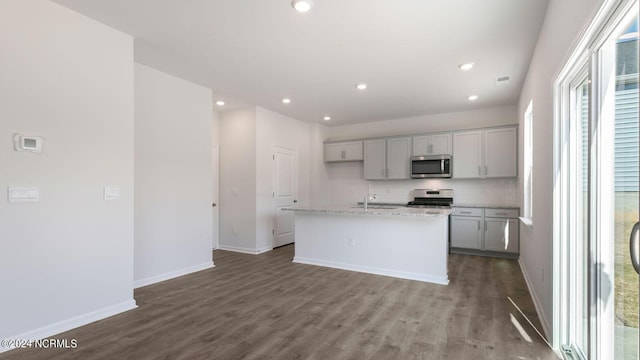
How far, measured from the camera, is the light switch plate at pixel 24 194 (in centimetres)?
Answer: 236

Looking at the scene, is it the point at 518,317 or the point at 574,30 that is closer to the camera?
the point at 574,30

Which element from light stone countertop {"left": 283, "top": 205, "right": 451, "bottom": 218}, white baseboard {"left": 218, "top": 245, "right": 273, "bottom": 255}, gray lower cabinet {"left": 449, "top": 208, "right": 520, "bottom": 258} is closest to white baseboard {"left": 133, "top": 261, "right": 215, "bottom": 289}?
white baseboard {"left": 218, "top": 245, "right": 273, "bottom": 255}

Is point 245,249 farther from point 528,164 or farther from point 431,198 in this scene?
point 528,164

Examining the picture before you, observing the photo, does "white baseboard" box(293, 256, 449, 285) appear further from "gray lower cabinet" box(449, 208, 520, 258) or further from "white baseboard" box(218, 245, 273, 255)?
"gray lower cabinet" box(449, 208, 520, 258)

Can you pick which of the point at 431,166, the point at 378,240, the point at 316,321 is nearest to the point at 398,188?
the point at 431,166

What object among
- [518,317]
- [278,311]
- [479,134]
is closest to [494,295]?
[518,317]

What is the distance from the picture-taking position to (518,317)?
2871mm

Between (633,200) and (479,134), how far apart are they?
474 centimetres

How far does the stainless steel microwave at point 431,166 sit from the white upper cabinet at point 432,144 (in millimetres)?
107

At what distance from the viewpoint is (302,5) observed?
251 cm

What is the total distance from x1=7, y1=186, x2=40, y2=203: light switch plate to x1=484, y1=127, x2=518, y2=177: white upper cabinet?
6062mm

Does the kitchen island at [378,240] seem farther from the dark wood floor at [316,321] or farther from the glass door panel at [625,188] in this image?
the glass door panel at [625,188]

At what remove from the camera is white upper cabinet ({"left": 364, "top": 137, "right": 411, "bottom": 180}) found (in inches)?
248

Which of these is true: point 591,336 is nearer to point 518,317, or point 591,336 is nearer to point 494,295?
point 518,317
